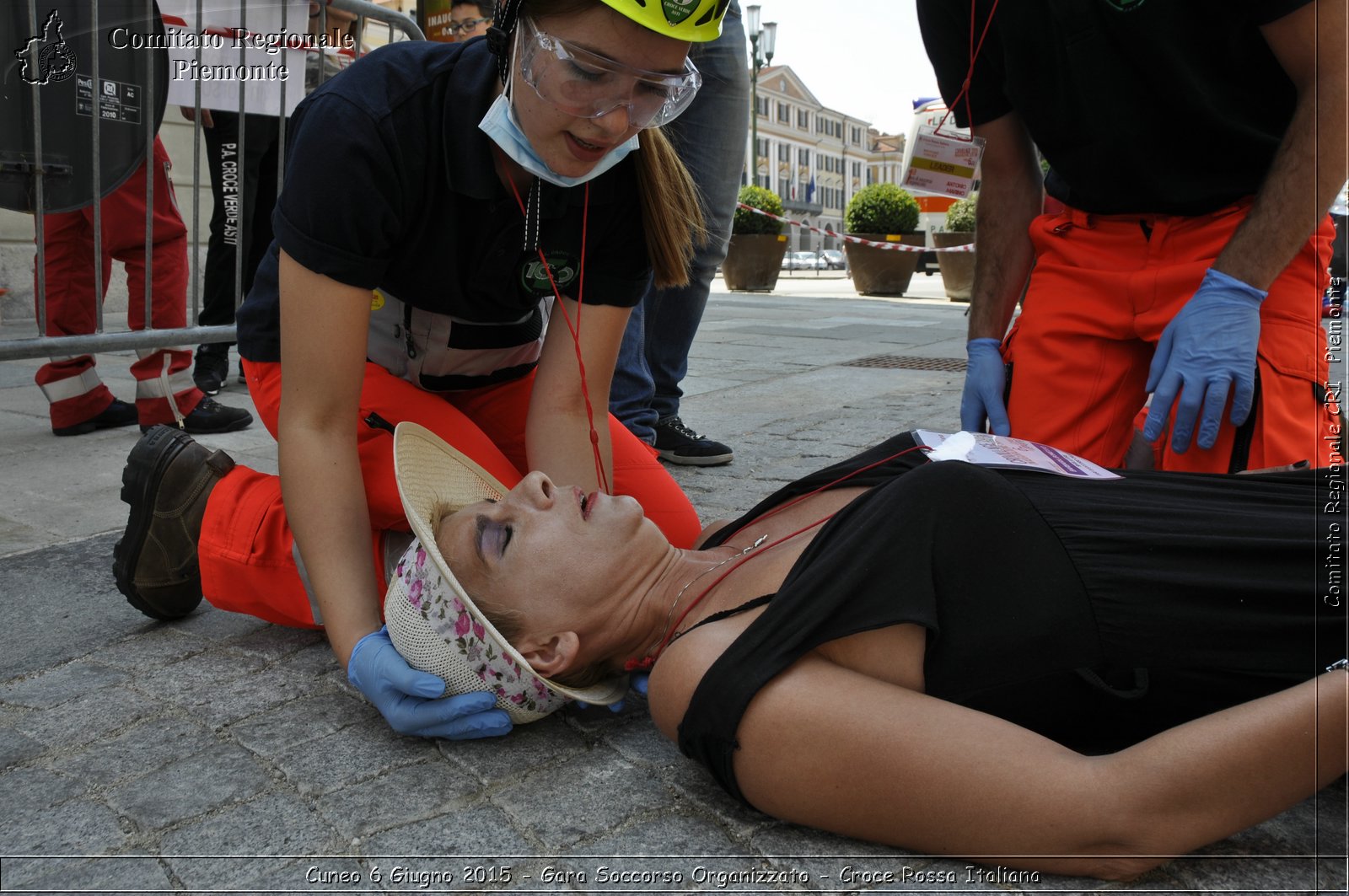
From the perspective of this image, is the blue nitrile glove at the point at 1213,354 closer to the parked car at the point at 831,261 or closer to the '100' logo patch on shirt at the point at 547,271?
the '100' logo patch on shirt at the point at 547,271

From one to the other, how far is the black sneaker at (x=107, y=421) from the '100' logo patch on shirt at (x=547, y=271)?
300cm

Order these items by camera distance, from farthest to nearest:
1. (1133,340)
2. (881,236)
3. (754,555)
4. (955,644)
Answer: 1. (881,236)
2. (1133,340)
3. (754,555)
4. (955,644)

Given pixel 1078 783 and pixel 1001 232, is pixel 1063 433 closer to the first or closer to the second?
pixel 1001 232

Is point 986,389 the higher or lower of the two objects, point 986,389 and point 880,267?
the lower

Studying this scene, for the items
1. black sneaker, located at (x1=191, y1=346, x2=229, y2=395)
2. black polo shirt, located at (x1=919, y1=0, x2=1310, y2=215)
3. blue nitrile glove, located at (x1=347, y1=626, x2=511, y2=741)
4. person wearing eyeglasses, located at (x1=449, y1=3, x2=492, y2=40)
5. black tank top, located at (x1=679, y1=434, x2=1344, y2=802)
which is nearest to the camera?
black tank top, located at (x1=679, y1=434, x2=1344, y2=802)

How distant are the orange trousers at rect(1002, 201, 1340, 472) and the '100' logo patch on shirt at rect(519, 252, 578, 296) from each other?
119cm

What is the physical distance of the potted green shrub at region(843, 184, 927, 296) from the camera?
14.7m

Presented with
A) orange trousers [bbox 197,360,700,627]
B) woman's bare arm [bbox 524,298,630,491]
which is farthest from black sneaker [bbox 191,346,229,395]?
woman's bare arm [bbox 524,298,630,491]

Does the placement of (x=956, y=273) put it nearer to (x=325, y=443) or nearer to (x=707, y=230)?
(x=707, y=230)

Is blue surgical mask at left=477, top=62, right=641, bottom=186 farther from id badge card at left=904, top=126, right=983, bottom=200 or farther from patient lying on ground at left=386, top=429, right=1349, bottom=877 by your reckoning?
id badge card at left=904, top=126, right=983, bottom=200

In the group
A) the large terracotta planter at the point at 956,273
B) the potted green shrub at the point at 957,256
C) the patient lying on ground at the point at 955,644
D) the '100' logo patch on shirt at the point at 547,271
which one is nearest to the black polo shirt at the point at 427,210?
the '100' logo patch on shirt at the point at 547,271

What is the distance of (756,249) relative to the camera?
596 inches

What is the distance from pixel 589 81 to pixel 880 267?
43.0 ft

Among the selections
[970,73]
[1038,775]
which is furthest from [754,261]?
[1038,775]
